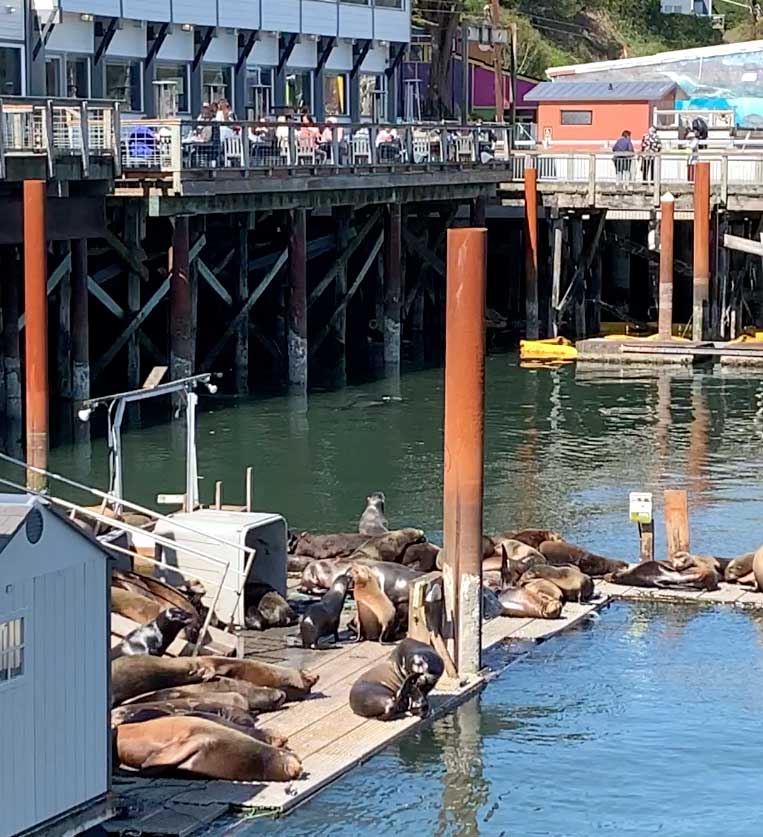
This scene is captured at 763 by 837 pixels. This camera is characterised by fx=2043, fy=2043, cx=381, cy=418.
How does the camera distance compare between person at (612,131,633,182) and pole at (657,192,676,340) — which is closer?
pole at (657,192,676,340)

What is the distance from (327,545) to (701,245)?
1917 cm

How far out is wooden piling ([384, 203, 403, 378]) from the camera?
3828 centimetres

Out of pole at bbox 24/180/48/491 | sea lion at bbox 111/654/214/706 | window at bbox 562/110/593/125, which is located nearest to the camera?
sea lion at bbox 111/654/214/706

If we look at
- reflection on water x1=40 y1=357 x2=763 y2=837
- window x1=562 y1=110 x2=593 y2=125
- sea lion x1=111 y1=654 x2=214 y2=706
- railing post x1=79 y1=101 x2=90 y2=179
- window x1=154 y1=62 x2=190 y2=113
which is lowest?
reflection on water x1=40 y1=357 x2=763 y2=837

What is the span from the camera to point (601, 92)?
164 feet

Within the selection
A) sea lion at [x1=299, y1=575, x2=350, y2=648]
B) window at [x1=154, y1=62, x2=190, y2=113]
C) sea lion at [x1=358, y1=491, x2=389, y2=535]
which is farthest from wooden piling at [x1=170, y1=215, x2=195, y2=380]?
sea lion at [x1=299, y1=575, x2=350, y2=648]

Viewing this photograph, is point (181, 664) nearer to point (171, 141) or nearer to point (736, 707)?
point (736, 707)

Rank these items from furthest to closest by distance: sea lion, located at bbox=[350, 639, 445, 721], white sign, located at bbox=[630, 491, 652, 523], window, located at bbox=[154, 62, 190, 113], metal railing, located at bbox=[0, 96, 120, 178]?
window, located at bbox=[154, 62, 190, 113] < metal railing, located at bbox=[0, 96, 120, 178] < white sign, located at bbox=[630, 491, 652, 523] < sea lion, located at bbox=[350, 639, 445, 721]

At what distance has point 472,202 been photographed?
4169 cm

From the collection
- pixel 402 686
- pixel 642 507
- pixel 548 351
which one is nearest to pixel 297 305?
pixel 548 351

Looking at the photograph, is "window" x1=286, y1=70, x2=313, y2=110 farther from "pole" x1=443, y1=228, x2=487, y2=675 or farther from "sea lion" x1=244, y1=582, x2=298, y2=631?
"pole" x1=443, y1=228, x2=487, y2=675

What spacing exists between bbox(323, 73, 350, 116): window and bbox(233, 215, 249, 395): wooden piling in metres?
11.6

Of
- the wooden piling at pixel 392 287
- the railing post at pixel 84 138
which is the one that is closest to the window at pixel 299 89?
the wooden piling at pixel 392 287

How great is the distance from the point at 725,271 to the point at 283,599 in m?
24.5
